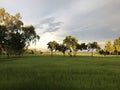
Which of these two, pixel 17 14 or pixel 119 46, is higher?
pixel 17 14

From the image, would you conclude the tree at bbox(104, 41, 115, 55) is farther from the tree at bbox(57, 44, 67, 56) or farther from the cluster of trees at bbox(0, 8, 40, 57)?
the cluster of trees at bbox(0, 8, 40, 57)

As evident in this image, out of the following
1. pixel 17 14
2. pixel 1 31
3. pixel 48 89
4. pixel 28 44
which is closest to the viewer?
pixel 48 89

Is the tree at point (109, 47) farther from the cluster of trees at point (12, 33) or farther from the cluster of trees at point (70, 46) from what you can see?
the cluster of trees at point (12, 33)

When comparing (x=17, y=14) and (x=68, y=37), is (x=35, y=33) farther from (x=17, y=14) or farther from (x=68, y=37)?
(x=68, y=37)

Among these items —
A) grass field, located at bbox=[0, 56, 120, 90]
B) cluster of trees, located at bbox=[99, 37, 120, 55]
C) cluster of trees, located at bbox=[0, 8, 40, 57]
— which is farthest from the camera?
cluster of trees, located at bbox=[99, 37, 120, 55]

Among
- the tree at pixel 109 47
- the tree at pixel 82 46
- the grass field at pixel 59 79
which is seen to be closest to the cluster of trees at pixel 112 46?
the tree at pixel 109 47

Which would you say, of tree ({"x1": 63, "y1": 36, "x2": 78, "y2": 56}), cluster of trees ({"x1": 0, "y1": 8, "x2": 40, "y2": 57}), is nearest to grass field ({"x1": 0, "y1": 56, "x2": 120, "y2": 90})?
cluster of trees ({"x1": 0, "y1": 8, "x2": 40, "y2": 57})

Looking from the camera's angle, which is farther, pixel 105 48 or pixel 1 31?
pixel 105 48

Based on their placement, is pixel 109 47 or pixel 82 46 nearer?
pixel 109 47

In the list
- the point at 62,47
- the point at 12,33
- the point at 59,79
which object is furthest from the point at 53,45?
the point at 59,79

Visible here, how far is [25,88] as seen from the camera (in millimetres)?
13109

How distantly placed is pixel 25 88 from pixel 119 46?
474 ft

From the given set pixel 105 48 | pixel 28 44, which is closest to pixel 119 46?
pixel 105 48

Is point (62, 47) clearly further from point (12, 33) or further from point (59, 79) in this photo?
point (59, 79)
